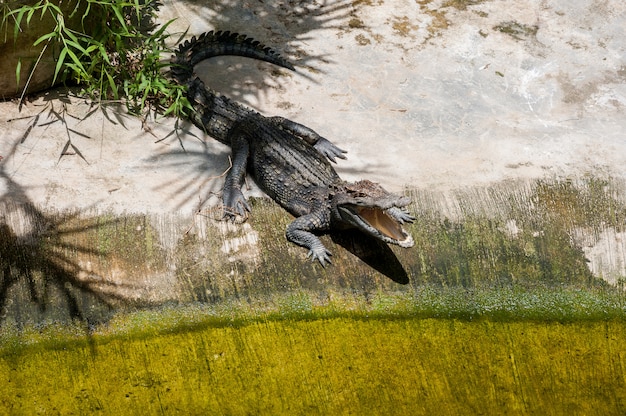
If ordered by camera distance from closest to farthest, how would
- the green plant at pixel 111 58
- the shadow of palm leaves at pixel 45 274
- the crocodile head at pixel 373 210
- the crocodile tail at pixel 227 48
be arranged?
the shadow of palm leaves at pixel 45 274 → the crocodile head at pixel 373 210 → the green plant at pixel 111 58 → the crocodile tail at pixel 227 48

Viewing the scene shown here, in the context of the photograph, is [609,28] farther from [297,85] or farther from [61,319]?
[61,319]

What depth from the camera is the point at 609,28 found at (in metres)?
5.83

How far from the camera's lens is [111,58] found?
Result: 4910 mm

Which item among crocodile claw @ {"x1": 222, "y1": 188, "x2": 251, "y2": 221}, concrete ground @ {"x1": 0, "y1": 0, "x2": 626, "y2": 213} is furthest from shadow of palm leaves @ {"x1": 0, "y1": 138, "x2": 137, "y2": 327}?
crocodile claw @ {"x1": 222, "y1": 188, "x2": 251, "y2": 221}

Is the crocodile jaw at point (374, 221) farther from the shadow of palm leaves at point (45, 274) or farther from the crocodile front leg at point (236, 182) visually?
the shadow of palm leaves at point (45, 274)

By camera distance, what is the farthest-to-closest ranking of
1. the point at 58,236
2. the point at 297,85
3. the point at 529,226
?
the point at 297,85 → the point at 529,226 → the point at 58,236

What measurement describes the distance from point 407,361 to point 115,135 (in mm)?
2292

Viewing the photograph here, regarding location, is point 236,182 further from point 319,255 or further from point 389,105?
point 389,105

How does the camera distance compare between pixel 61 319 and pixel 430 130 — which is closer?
pixel 61 319

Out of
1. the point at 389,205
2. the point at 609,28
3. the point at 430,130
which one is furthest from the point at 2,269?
the point at 609,28

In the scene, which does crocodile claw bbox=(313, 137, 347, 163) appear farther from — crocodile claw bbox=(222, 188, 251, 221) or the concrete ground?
crocodile claw bbox=(222, 188, 251, 221)

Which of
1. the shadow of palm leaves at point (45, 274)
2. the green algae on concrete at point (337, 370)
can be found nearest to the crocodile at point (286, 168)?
the green algae on concrete at point (337, 370)

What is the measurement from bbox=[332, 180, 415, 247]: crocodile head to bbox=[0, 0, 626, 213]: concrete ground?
33 centimetres

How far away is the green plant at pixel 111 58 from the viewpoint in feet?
14.6
